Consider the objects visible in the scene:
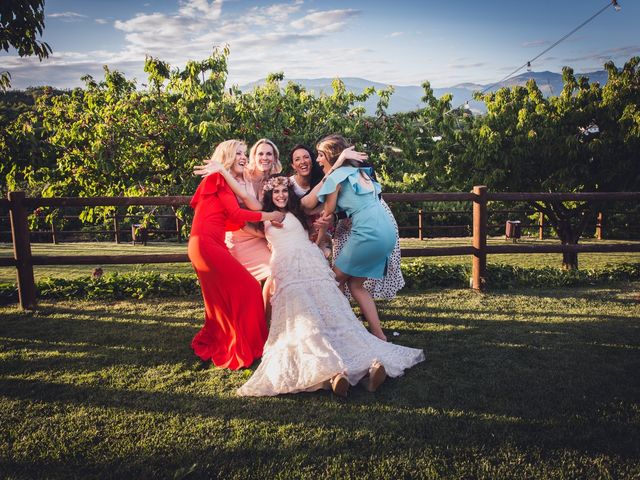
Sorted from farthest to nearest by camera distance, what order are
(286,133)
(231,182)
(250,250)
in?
1. (286,133)
2. (250,250)
3. (231,182)

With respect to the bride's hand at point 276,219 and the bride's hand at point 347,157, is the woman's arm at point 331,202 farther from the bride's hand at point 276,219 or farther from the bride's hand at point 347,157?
the bride's hand at point 276,219

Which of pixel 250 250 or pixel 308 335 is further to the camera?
pixel 250 250

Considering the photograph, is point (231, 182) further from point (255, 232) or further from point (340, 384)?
point (340, 384)

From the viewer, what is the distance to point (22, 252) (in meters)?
5.73

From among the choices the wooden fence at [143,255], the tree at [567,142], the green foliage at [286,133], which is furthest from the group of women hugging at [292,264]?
the tree at [567,142]

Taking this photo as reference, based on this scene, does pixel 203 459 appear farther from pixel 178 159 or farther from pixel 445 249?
pixel 178 159

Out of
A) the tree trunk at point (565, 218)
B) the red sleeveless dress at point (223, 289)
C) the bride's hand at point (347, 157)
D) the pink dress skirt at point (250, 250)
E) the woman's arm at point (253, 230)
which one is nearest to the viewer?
the red sleeveless dress at point (223, 289)

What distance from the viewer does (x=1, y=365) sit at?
402 centimetres

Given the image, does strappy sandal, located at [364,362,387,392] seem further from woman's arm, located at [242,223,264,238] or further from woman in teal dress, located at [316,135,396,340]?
woman's arm, located at [242,223,264,238]

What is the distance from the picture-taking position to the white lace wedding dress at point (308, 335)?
337 cm

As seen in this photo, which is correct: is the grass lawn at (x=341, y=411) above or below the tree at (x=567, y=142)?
below

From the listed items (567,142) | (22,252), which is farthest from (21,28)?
(567,142)

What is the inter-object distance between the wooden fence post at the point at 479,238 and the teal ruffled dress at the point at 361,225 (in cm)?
255

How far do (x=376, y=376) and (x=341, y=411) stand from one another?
→ 39cm
